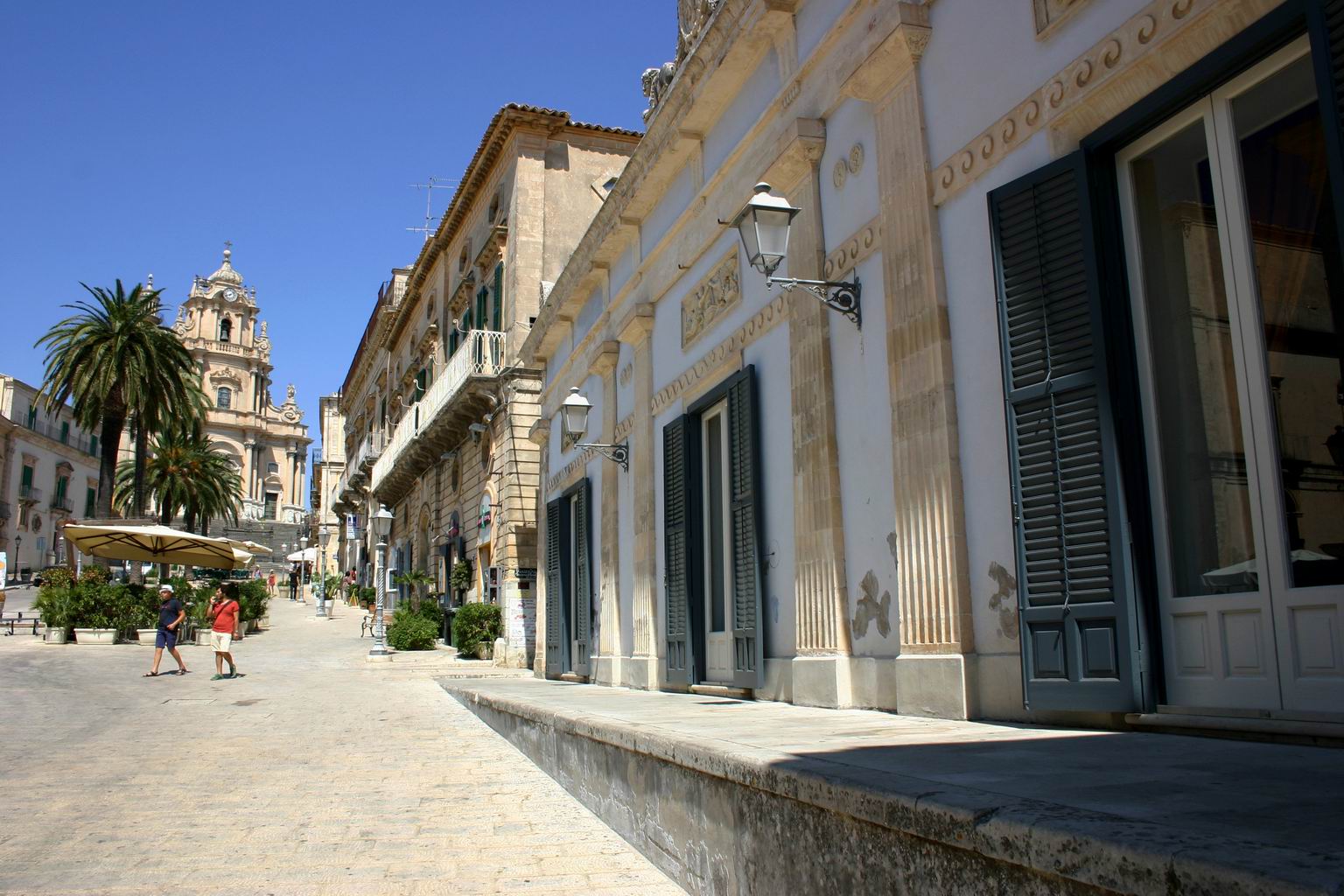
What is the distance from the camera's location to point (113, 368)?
2980cm

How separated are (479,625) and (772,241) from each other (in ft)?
55.3

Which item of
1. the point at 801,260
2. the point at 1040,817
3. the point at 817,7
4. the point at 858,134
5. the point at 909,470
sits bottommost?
the point at 1040,817

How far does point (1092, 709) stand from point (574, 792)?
353cm

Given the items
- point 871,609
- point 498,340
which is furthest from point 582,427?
point 498,340

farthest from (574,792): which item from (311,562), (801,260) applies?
(311,562)

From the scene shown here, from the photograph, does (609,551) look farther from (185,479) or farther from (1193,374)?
(185,479)

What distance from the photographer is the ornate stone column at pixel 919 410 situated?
239 inches

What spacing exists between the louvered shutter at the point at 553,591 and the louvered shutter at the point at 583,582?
64 cm

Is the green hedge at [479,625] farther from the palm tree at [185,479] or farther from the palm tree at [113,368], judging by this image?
the palm tree at [185,479]

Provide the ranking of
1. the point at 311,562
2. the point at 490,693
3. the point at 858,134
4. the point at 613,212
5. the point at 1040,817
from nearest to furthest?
the point at 1040,817 → the point at 858,134 → the point at 490,693 → the point at 613,212 → the point at 311,562

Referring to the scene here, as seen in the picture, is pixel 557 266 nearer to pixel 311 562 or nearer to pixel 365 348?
pixel 365 348

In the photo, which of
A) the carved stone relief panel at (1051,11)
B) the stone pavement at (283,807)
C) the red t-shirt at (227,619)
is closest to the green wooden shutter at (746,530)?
the stone pavement at (283,807)

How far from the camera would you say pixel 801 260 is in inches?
325

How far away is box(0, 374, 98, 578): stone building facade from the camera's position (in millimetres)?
63281
